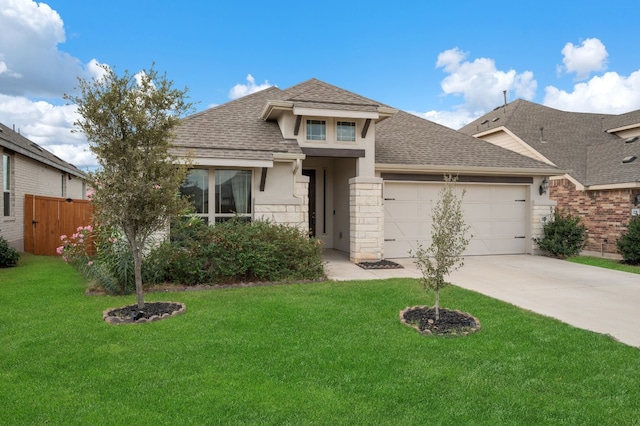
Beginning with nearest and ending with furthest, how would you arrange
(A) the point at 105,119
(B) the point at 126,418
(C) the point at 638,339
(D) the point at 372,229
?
(B) the point at 126,418, (C) the point at 638,339, (A) the point at 105,119, (D) the point at 372,229

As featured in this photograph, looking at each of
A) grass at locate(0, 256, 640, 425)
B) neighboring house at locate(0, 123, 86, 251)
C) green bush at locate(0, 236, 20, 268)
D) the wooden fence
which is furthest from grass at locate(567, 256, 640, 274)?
neighboring house at locate(0, 123, 86, 251)

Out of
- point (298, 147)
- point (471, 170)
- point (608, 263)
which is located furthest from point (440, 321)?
point (608, 263)

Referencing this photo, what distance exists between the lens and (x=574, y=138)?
706 inches

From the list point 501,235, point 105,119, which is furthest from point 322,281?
point 501,235

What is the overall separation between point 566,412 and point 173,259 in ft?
22.0

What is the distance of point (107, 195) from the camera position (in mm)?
5672

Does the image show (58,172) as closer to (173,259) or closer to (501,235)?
(173,259)

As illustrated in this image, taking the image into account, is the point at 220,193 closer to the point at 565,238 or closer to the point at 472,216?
the point at 472,216

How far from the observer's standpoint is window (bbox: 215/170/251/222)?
399 inches

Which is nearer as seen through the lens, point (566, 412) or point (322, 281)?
point (566, 412)

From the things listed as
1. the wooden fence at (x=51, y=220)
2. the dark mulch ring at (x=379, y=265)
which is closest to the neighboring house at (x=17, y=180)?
the wooden fence at (x=51, y=220)

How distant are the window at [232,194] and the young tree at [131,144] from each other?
13.5 ft

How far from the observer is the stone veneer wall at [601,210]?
Answer: 13539 mm

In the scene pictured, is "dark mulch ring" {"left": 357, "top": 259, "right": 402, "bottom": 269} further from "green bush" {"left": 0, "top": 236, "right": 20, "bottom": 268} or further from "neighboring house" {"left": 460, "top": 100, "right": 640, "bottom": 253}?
"green bush" {"left": 0, "top": 236, "right": 20, "bottom": 268}
